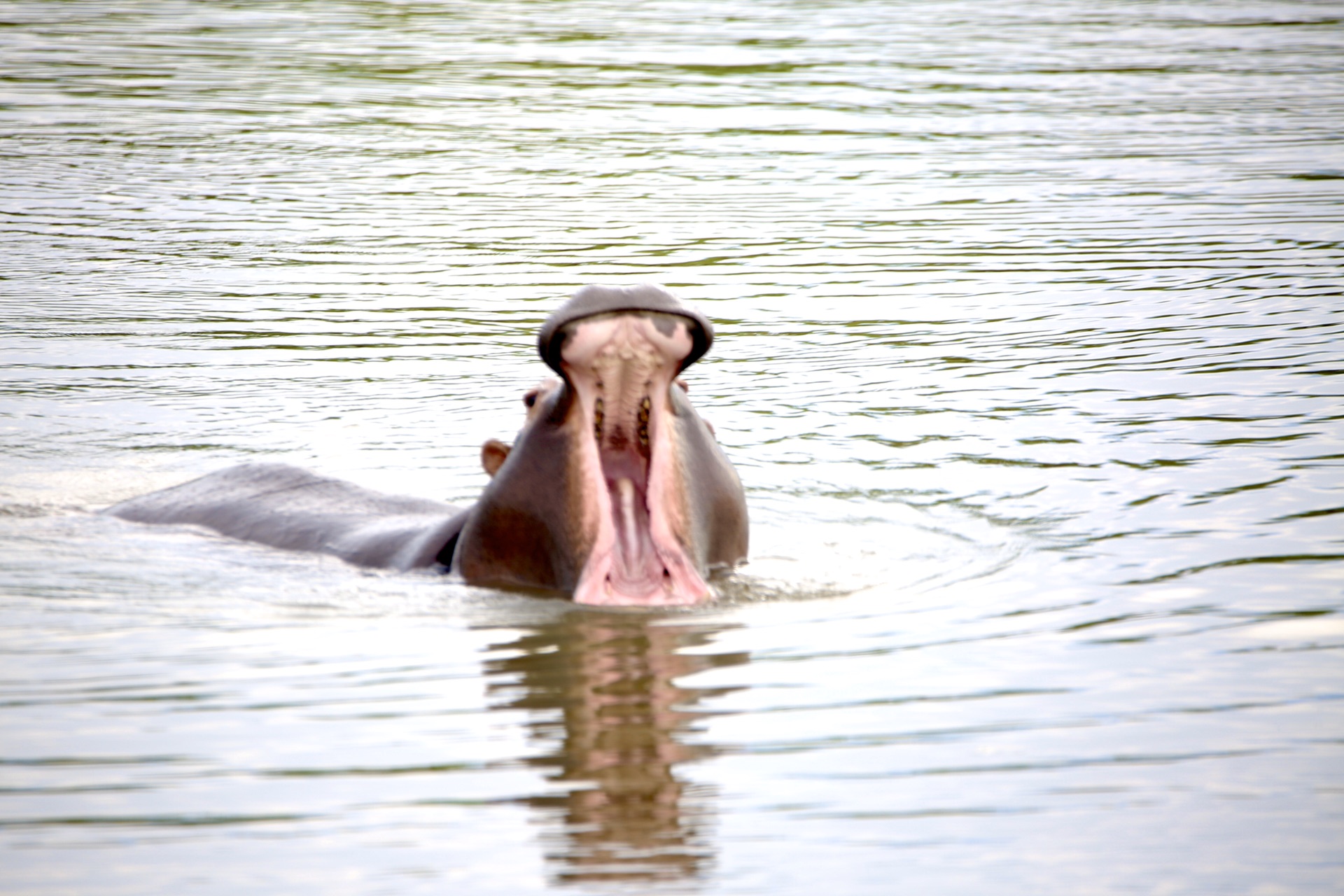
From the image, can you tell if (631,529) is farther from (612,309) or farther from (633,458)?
(612,309)

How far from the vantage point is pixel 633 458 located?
18.1 feet

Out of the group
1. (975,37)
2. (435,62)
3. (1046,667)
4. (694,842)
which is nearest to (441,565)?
(1046,667)

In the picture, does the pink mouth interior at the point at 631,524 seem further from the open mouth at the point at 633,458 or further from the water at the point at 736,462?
the water at the point at 736,462

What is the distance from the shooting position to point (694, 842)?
3.79 metres

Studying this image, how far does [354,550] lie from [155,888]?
2816mm

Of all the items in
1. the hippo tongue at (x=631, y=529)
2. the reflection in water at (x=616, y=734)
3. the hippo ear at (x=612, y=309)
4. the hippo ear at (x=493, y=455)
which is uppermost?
the hippo ear at (x=612, y=309)

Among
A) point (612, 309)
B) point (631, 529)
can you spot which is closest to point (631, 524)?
point (631, 529)

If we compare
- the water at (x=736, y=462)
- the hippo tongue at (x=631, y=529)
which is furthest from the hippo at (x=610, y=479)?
the water at (x=736, y=462)

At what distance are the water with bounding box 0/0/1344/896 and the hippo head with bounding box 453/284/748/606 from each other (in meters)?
0.15

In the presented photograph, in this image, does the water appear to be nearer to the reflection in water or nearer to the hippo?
the reflection in water

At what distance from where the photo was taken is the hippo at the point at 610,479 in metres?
5.04

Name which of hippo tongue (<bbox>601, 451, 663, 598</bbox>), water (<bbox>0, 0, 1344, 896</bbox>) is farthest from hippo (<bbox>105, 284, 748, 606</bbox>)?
water (<bbox>0, 0, 1344, 896</bbox>)

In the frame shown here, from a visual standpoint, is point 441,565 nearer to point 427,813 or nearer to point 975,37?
point 427,813

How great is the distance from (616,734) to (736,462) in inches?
145
